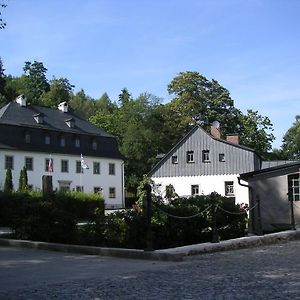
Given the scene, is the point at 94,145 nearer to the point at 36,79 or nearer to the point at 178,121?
the point at 178,121

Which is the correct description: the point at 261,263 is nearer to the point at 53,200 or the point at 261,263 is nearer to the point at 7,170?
the point at 53,200

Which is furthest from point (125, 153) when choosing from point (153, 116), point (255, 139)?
point (255, 139)

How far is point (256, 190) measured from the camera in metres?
26.0

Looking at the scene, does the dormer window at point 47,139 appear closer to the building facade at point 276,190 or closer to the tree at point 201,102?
the tree at point 201,102

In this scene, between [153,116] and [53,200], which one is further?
[153,116]

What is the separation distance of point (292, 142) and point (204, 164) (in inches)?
1859

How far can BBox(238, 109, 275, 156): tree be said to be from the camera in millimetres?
74000

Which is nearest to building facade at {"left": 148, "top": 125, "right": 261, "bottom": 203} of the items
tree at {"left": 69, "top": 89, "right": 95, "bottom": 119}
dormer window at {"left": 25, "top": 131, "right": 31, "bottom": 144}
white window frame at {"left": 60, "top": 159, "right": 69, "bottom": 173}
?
white window frame at {"left": 60, "top": 159, "right": 69, "bottom": 173}

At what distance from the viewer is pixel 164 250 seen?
12.2 meters

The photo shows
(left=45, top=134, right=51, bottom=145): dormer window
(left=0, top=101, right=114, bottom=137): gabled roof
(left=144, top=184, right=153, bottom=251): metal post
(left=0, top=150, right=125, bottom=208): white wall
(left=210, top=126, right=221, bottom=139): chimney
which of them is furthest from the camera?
(left=210, top=126, right=221, bottom=139): chimney

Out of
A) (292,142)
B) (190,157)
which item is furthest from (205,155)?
(292,142)

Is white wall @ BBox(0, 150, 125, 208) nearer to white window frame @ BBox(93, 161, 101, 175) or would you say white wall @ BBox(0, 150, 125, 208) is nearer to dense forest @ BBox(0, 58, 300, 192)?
white window frame @ BBox(93, 161, 101, 175)

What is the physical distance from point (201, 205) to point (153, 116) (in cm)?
6007

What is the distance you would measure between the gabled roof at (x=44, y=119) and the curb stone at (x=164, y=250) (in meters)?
46.4
